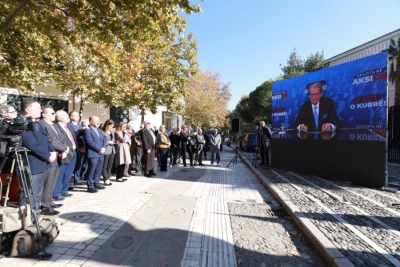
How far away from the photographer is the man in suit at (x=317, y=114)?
26.2 feet

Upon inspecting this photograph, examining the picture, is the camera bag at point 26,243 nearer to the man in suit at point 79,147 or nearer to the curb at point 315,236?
the curb at point 315,236

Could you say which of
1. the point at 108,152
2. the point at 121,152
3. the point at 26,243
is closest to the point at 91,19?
the point at 108,152

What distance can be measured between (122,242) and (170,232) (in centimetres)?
72

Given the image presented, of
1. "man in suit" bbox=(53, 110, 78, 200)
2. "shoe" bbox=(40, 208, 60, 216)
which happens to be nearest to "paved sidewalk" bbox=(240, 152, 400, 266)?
"shoe" bbox=(40, 208, 60, 216)

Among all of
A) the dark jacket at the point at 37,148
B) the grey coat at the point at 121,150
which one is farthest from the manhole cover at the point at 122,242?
the grey coat at the point at 121,150

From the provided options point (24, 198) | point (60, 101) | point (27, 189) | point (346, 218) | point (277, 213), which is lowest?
point (277, 213)

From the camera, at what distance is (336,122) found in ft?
25.6

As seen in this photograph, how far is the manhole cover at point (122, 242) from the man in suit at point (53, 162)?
5.37ft

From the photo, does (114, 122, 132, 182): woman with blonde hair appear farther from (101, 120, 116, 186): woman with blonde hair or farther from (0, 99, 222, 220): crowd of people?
(101, 120, 116, 186): woman with blonde hair

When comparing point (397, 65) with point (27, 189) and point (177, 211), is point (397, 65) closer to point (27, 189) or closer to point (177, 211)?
point (177, 211)

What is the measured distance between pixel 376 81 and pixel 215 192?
17.5 ft

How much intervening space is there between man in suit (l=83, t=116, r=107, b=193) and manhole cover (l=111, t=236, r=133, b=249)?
114 inches

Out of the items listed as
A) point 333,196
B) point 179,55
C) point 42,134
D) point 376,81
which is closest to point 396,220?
point 333,196

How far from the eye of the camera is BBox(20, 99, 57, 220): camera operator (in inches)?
134
